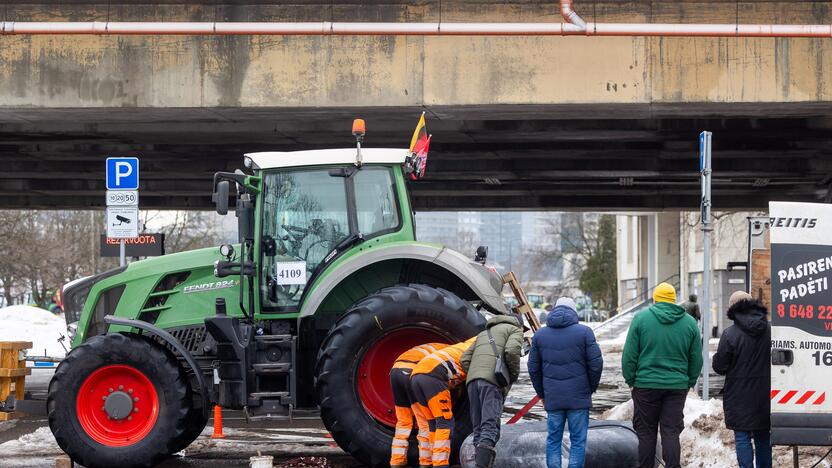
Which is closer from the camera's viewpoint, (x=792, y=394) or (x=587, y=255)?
(x=792, y=394)

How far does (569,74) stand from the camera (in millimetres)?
15836

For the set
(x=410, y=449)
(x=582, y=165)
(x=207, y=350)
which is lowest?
(x=410, y=449)

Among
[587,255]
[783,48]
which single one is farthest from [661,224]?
[783,48]

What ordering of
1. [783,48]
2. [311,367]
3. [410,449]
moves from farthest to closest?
[783,48]
[311,367]
[410,449]

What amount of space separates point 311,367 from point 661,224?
5082 cm

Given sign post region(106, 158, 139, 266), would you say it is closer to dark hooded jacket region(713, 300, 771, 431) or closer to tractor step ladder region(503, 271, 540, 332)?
tractor step ladder region(503, 271, 540, 332)

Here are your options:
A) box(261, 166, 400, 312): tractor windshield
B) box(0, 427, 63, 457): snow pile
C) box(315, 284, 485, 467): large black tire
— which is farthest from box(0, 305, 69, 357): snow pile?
box(315, 284, 485, 467): large black tire

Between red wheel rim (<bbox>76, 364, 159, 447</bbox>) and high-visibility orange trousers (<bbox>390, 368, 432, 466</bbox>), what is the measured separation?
92.3 inches

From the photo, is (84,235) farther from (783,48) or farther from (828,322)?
(828,322)

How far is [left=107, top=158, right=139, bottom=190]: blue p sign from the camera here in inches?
605

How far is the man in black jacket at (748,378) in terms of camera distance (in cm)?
932

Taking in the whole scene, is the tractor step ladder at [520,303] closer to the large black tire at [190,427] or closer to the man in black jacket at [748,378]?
the man in black jacket at [748,378]

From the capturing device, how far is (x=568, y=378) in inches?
357

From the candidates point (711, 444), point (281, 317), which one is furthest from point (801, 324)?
point (281, 317)
